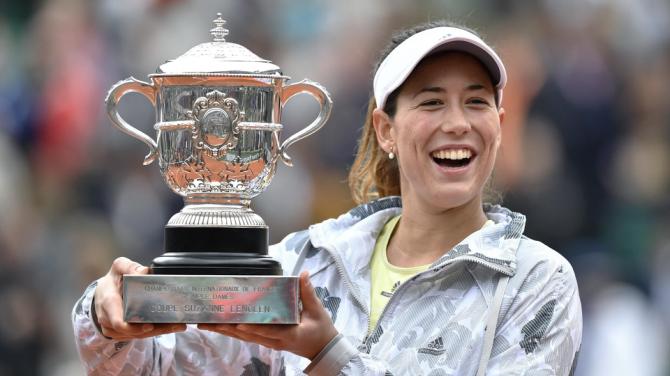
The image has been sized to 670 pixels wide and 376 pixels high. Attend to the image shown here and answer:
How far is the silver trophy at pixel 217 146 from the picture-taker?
358cm

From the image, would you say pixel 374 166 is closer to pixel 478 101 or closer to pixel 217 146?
pixel 478 101

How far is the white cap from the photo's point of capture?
12.5 feet

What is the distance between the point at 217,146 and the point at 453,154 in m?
0.53

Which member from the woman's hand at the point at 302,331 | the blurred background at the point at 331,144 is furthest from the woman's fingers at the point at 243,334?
the blurred background at the point at 331,144

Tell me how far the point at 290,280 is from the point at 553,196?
433cm

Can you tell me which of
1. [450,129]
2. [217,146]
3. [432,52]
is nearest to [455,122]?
[450,129]

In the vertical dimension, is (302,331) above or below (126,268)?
below

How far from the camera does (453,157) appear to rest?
383 cm

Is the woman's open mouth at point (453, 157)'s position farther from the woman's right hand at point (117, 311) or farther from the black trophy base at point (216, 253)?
the woman's right hand at point (117, 311)

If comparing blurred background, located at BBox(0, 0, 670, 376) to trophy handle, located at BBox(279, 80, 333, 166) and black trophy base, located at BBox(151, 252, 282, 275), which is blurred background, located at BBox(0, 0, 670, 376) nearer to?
trophy handle, located at BBox(279, 80, 333, 166)

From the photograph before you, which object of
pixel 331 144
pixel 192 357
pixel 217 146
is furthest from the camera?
pixel 331 144

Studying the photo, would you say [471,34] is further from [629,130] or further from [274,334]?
[629,130]

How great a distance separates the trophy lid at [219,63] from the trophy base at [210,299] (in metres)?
0.45

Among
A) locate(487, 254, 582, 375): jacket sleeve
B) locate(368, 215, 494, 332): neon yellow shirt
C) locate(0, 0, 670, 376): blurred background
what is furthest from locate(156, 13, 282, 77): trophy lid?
locate(0, 0, 670, 376): blurred background
